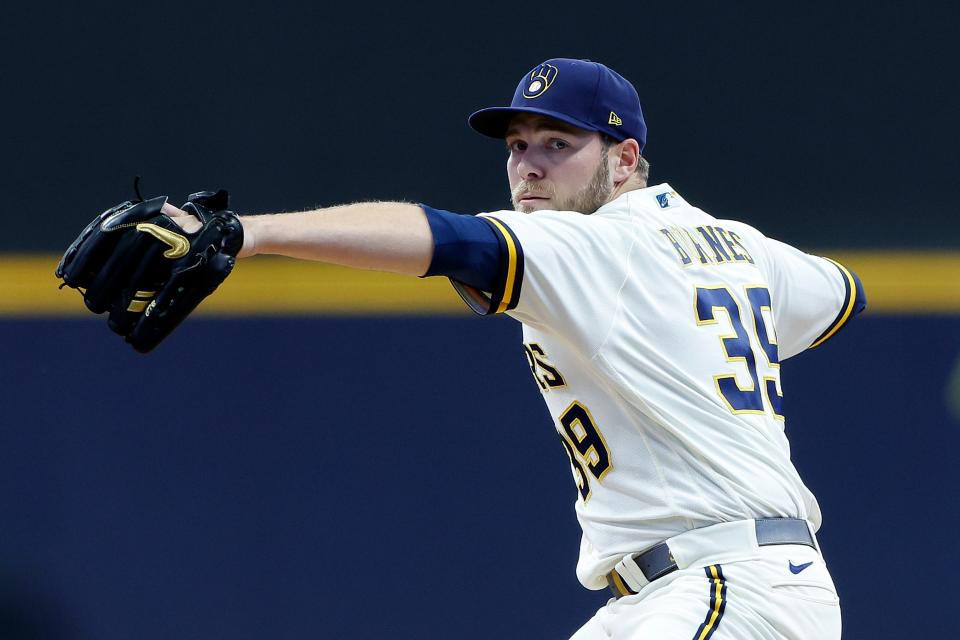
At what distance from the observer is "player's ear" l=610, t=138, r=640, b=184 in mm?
2922

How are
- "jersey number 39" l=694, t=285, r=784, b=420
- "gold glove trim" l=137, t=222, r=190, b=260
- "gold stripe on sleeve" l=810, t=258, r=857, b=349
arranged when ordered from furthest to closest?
1. "gold stripe on sleeve" l=810, t=258, r=857, b=349
2. "jersey number 39" l=694, t=285, r=784, b=420
3. "gold glove trim" l=137, t=222, r=190, b=260

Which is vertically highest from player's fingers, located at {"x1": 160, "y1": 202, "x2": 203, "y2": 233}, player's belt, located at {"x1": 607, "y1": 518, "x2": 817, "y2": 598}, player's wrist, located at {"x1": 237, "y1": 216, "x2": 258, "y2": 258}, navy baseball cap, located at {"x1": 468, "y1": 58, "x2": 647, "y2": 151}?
navy baseball cap, located at {"x1": 468, "y1": 58, "x2": 647, "y2": 151}

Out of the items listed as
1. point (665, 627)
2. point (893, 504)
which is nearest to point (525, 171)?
point (665, 627)

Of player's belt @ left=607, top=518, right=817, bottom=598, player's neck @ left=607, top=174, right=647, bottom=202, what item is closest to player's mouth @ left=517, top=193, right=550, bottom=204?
player's neck @ left=607, top=174, right=647, bottom=202

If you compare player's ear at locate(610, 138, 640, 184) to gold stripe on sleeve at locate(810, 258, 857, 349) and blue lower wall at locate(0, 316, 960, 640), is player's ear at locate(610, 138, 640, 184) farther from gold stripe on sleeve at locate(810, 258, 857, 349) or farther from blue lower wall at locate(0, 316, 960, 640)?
blue lower wall at locate(0, 316, 960, 640)

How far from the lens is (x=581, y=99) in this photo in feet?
9.29

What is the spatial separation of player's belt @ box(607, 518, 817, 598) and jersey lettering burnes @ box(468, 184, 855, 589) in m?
0.02

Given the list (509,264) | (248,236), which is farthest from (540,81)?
(248,236)

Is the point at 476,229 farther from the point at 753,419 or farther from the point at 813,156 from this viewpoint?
the point at 813,156

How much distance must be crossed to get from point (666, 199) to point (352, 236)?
95cm

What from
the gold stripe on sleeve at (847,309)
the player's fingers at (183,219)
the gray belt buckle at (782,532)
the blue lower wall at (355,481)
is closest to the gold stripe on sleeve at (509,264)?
the player's fingers at (183,219)

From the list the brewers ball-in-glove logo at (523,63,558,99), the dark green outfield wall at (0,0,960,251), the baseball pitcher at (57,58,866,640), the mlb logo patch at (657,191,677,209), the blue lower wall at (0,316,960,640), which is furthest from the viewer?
the dark green outfield wall at (0,0,960,251)

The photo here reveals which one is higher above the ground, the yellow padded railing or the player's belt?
the yellow padded railing

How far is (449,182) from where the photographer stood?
4.76 metres
